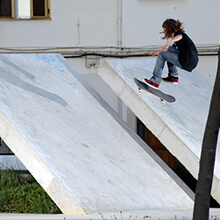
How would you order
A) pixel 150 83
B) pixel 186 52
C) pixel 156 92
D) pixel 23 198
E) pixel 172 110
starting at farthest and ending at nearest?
pixel 156 92 < pixel 150 83 < pixel 172 110 < pixel 186 52 < pixel 23 198

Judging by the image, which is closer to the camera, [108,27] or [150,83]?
[150,83]

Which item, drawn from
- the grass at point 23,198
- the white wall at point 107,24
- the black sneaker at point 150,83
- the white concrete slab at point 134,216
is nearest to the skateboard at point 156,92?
the black sneaker at point 150,83

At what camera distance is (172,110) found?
882cm

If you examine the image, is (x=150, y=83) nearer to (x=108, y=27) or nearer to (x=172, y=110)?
(x=172, y=110)

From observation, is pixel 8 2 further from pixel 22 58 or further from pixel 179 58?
pixel 179 58

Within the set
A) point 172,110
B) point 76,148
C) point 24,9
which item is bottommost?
point 76,148

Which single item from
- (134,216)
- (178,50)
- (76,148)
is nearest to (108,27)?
(178,50)

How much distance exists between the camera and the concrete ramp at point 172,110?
7.75m

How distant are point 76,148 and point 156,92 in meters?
2.38

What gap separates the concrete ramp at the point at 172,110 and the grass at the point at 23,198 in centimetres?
218

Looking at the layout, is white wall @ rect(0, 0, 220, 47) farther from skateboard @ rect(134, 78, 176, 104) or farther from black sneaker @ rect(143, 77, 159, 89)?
black sneaker @ rect(143, 77, 159, 89)

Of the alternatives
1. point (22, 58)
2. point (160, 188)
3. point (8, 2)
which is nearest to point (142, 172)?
point (160, 188)

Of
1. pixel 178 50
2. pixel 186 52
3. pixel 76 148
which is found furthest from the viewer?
pixel 178 50

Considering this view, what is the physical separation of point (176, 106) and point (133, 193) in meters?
2.68
